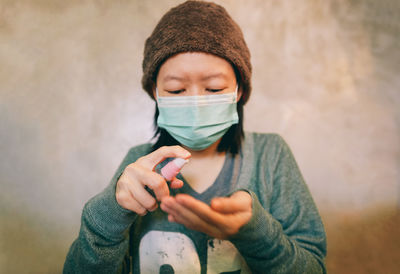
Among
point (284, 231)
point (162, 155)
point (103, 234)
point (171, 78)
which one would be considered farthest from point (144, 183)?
point (284, 231)

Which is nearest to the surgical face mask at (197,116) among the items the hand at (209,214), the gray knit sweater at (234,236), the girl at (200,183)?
the girl at (200,183)

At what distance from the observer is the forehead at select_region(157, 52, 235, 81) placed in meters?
0.58

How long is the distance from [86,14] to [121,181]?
2.17ft

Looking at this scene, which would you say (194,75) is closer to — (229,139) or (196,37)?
(196,37)

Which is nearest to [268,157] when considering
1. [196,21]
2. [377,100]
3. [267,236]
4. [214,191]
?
[214,191]

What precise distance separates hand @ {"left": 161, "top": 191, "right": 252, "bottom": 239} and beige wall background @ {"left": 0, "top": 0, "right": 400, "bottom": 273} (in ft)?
1.95

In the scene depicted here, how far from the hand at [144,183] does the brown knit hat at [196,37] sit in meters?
0.28

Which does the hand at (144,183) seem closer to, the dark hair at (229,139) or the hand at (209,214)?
the hand at (209,214)

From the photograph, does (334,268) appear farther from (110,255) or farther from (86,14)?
(86,14)

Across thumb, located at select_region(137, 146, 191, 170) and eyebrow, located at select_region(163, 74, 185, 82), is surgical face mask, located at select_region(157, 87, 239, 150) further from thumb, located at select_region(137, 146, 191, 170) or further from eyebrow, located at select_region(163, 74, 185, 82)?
thumb, located at select_region(137, 146, 191, 170)

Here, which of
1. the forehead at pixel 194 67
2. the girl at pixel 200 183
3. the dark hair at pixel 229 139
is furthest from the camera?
the dark hair at pixel 229 139

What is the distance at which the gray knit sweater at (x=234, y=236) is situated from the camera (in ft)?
1.55

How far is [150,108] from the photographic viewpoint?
0.91m

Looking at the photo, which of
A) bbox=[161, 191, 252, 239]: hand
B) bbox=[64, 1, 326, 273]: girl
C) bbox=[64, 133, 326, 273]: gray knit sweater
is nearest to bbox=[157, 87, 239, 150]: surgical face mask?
bbox=[64, 1, 326, 273]: girl
